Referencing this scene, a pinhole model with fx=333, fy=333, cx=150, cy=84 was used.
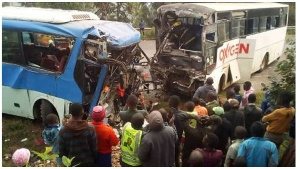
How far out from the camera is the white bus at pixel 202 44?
31.7ft

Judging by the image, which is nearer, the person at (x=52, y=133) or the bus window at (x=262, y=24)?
the person at (x=52, y=133)

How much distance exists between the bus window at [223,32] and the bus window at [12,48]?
580 centimetres

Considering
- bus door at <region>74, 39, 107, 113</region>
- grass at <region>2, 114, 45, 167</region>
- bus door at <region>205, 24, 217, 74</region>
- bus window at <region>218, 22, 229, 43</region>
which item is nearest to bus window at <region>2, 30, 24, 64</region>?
grass at <region>2, 114, 45, 167</region>

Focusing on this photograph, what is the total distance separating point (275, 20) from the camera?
48.4 ft

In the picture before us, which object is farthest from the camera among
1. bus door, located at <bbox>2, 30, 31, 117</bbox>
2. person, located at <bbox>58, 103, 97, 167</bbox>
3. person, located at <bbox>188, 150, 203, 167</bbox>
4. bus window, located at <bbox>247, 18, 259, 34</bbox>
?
bus window, located at <bbox>247, 18, 259, 34</bbox>

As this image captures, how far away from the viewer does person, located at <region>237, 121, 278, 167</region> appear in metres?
4.14

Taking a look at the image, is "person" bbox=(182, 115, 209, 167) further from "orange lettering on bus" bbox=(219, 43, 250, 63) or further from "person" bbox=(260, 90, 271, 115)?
"orange lettering on bus" bbox=(219, 43, 250, 63)

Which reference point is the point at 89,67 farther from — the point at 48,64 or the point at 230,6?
the point at 230,6

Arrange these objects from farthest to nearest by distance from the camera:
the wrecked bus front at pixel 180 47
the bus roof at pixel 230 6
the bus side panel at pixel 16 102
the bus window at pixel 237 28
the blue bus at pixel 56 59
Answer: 1. the bus window at pixel 237 28
2. the bus roof at pixel 230 6
3. the wrecked bus front at pixel 180 47
4. the bus side panel at pixel 16 102
5. the blue bus at pixel 56 59

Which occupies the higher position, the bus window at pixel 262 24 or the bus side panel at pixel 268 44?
the bus window at pixel 262 24

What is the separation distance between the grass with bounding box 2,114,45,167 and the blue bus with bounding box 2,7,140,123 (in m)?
0.24

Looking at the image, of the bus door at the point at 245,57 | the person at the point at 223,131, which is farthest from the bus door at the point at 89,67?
the bus door at the point at 245,57

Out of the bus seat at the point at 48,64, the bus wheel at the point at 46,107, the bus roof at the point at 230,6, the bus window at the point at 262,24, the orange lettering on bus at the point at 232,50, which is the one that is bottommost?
the bus wheel at the point at 46,107

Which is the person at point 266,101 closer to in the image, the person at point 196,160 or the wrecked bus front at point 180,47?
the person at point 196,160
